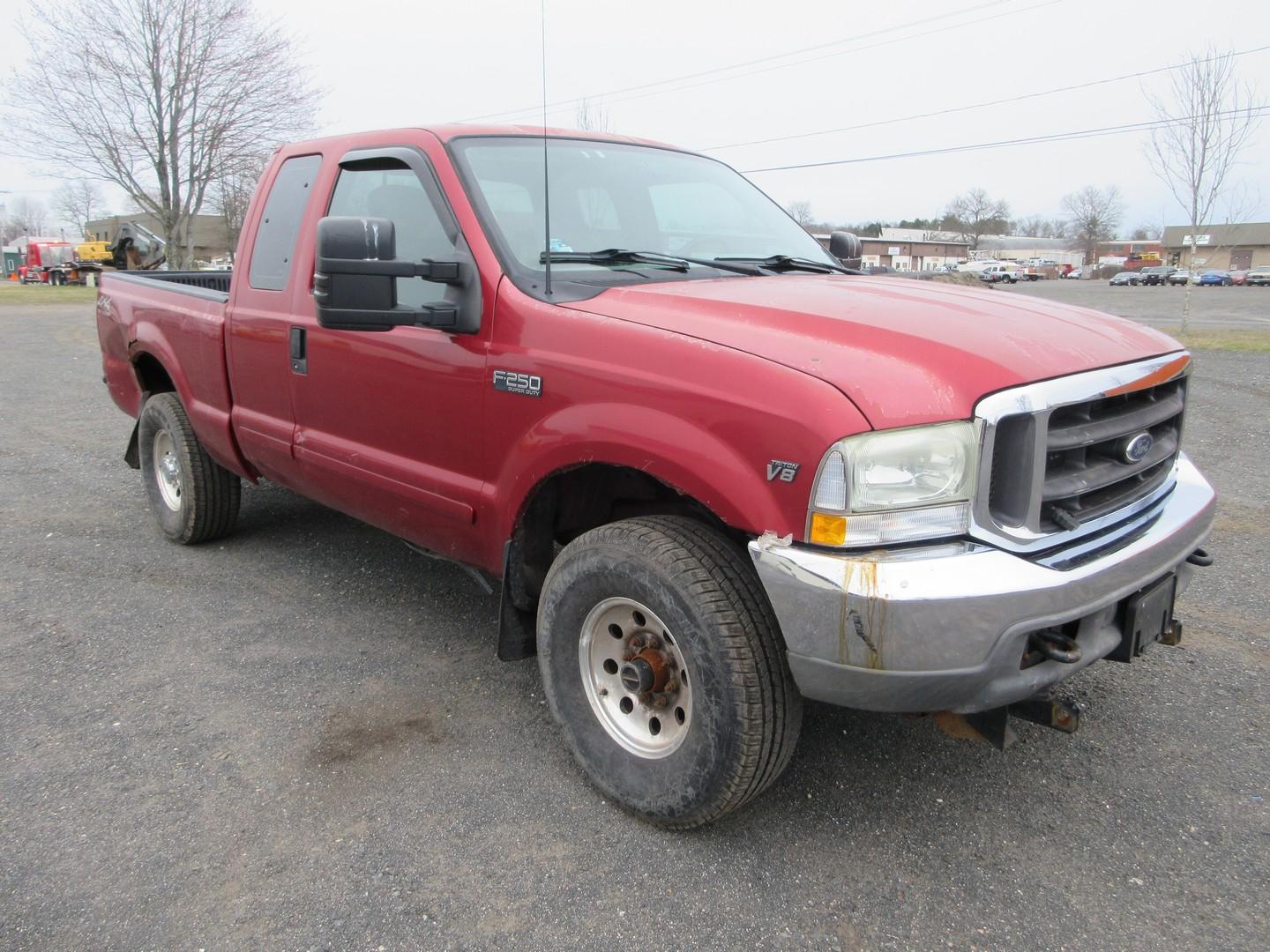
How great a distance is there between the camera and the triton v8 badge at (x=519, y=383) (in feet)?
8.86

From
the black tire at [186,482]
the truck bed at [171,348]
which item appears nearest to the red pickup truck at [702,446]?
the truck bed at [171,348]

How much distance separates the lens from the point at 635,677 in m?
2.55

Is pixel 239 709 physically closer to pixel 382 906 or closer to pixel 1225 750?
pixel 382 906

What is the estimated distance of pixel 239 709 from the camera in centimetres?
325

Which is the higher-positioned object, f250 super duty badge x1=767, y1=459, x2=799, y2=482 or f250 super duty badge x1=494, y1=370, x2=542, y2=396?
f250 super duty badge x1=494, y1=370, x2=542, y2=396

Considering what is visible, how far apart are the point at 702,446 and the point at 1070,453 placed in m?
0.93

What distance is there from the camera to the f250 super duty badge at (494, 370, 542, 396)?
8.86ft

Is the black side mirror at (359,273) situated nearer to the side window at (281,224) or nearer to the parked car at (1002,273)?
the side window at (281,224)

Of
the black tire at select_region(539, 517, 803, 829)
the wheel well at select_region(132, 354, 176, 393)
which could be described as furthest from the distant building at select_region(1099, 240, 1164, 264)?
the black tire at select_region(539, 517, 803, 829)

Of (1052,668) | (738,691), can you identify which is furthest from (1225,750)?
(738,691)

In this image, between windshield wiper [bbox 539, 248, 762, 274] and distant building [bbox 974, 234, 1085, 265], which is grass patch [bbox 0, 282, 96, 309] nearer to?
windshield wiper [bbox 539, 248, 762, 274]

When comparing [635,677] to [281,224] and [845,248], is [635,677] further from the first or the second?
[845,248]

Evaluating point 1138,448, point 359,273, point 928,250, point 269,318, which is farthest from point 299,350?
point 928,250

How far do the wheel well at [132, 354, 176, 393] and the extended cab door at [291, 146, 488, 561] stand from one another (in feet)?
6.36
